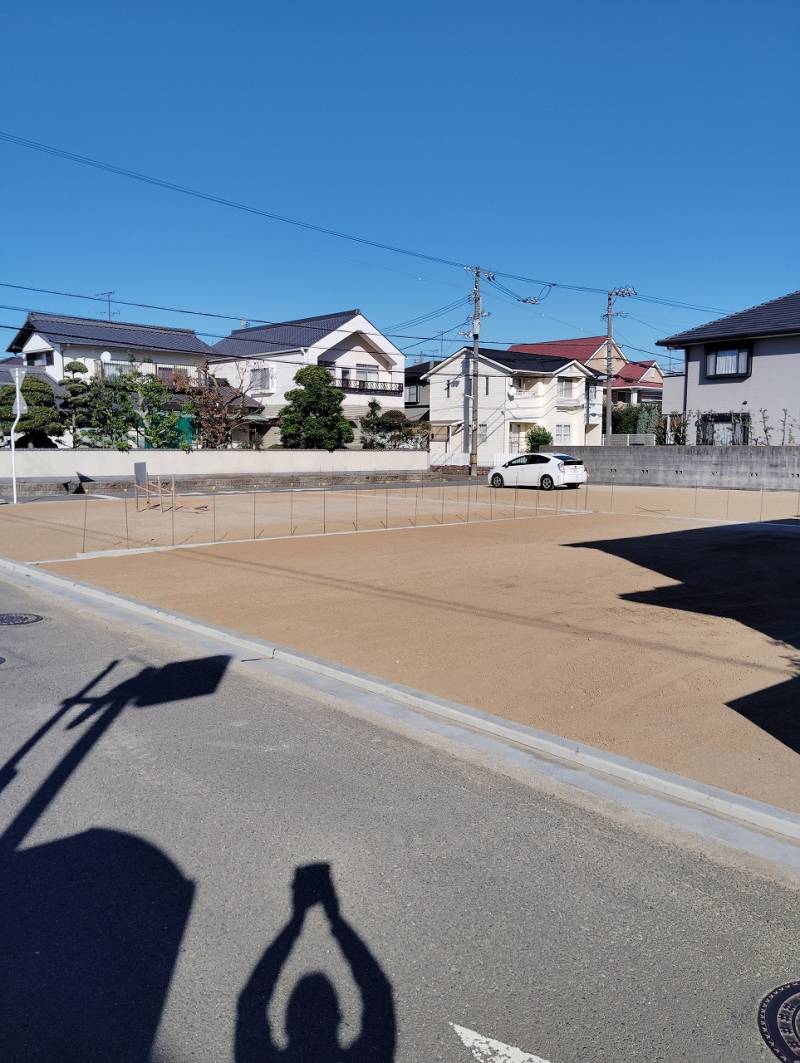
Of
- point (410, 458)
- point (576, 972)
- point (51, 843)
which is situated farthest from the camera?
point (410, 458)

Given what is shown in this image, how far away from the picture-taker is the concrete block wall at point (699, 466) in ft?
108

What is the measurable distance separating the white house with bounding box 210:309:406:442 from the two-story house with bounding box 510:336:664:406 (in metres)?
16.6

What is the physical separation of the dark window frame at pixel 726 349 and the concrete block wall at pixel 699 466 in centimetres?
507

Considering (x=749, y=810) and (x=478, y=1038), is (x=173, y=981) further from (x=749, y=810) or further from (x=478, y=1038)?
(x=749, y=810)

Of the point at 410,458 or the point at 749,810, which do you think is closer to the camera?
the point at 749,810

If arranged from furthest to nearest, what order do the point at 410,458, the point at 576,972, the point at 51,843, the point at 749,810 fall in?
the point at 410,458 < the point at 749,810 < the point at 51,843 < the point at 576,972

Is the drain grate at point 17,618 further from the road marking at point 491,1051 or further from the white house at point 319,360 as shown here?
the white house at point 319,360

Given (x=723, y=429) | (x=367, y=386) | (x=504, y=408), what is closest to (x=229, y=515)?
(x=723, y=429)

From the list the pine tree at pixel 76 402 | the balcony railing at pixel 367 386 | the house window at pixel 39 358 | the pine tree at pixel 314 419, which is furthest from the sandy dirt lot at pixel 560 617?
the balcony railing at pixel 367 386

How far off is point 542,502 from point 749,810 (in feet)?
77.3

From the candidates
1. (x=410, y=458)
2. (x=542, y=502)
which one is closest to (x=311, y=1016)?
(x=542, y=502)

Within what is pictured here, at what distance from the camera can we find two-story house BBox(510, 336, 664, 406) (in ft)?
206

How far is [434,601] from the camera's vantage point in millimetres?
10188

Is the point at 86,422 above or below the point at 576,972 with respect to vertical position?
above
